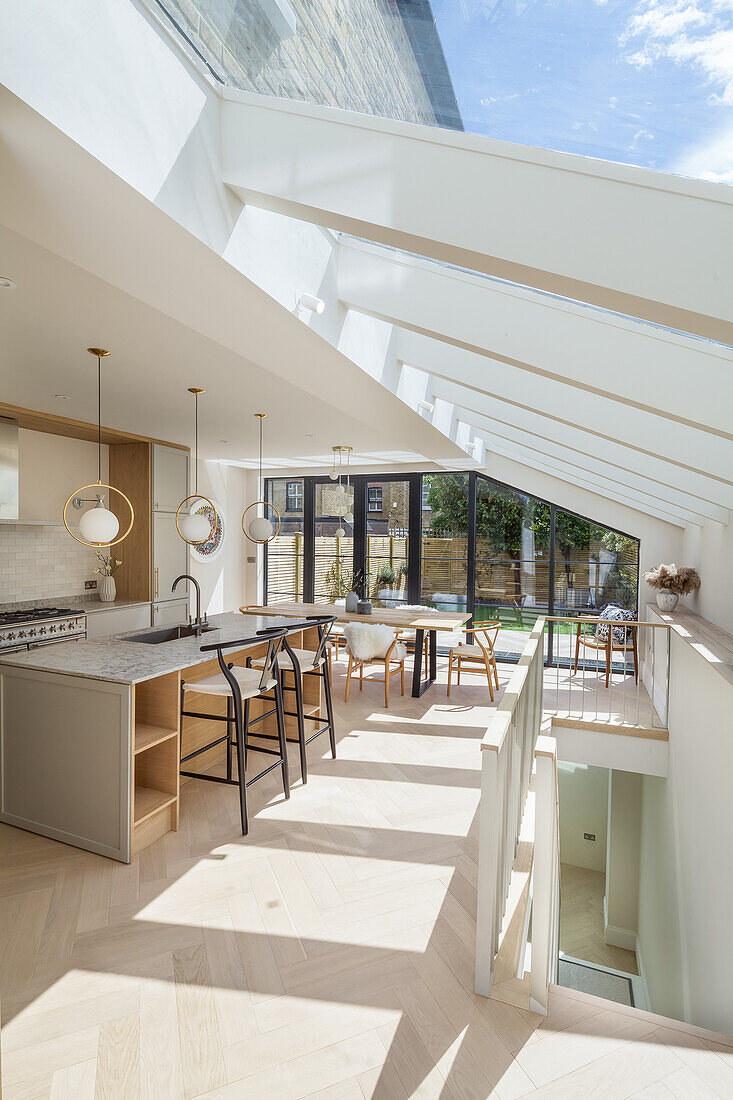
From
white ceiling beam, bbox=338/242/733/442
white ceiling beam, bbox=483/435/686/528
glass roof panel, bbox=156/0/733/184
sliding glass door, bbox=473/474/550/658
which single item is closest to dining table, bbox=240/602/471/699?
sliding glass door, bbox=473/474/550/658

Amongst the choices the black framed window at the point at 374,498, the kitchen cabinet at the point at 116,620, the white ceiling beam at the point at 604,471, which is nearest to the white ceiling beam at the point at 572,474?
the white ceiling beam at the point at 604,471

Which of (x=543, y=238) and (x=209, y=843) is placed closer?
(x=543, y=238)

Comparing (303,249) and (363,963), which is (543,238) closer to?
(303,249)

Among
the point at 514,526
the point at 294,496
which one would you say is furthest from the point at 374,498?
the point at 514,526

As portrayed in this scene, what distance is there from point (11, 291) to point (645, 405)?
8.27 feet

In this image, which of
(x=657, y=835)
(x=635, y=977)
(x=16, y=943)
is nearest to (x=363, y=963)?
(x=16, y=943)

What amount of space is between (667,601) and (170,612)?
5.33m

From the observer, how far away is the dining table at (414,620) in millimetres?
5516

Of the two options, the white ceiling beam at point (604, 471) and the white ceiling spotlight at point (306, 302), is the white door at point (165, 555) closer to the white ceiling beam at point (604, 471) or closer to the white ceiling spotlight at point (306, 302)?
the white ceiling beam at point (604, 471)

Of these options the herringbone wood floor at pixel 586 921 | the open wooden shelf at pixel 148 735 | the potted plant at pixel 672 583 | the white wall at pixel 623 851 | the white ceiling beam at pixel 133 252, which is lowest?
the herringbone wood floor at pixel 586 921

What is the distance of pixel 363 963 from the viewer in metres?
2.09

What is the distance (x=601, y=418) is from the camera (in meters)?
2.73

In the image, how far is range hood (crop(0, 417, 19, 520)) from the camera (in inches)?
177

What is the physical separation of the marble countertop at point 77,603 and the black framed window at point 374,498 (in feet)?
11.3
